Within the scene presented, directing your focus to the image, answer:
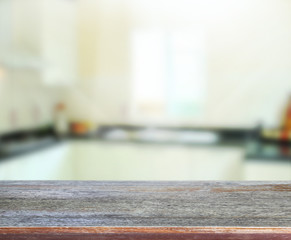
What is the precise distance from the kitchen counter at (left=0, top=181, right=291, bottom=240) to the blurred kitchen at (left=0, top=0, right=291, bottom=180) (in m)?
0.71

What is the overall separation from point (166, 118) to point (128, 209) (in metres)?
0.98

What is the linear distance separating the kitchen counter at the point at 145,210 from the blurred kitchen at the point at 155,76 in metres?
0.71

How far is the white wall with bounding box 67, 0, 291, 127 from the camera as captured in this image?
1079mm

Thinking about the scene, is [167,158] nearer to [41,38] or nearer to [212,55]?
[212,55]

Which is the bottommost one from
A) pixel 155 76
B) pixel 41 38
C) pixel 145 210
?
pixel 145 210

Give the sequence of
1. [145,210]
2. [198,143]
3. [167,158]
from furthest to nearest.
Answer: [198,143]
[167,158]
[145,210]

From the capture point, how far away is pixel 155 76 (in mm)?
1116

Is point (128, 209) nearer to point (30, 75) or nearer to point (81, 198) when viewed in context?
point (81, 198)

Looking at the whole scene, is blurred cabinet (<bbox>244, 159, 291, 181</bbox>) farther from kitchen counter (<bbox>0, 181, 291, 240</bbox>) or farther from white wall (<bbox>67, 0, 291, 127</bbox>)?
white wall (<bbox>67, 0, 291, 127</bbox>)

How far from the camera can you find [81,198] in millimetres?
201

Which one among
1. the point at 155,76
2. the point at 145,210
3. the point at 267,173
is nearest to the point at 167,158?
the point at 155,76

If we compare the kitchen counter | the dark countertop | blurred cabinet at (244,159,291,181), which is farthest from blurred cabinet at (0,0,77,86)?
the kitchen counter

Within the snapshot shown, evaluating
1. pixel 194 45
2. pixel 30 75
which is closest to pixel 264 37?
pixel 194 45

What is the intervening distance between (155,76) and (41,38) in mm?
481
